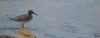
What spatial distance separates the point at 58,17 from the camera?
3.76 metres

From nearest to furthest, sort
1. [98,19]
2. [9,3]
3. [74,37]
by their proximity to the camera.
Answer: [74,37] < [98,19] < [9,3]

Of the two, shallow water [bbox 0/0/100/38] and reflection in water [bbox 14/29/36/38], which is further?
shallow water [bbox 0/0/100/38]

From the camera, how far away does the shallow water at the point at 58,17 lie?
335 centimetres

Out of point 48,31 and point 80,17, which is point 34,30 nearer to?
point 48,31

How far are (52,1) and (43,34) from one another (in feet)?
3.43

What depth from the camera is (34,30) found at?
3424 mm

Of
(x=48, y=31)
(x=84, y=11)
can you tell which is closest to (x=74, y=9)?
(x=84, y=11)

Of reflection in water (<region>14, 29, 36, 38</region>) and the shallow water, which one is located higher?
the shallow water

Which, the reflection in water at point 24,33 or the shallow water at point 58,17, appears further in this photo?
the shallow water at point 58,17

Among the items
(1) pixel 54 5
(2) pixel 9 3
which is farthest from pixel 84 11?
(2) pixel 9 3

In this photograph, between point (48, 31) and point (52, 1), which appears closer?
point (48, 31)

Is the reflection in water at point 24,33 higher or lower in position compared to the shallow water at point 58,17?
lower

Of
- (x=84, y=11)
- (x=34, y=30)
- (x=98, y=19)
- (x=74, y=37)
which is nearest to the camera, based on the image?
(x=74, y=37)

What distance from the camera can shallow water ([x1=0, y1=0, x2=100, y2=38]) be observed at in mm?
3352
